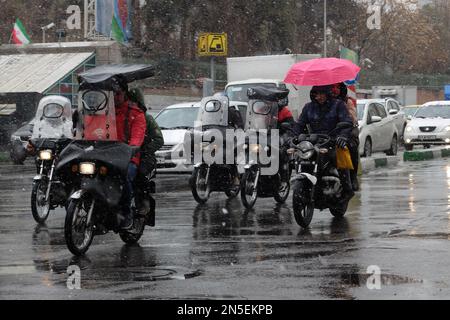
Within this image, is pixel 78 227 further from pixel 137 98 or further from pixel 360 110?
pixel 360 110

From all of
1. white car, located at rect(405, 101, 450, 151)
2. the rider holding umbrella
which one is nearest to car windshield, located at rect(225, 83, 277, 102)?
white car, located at rect(405, 101, 450, 151)

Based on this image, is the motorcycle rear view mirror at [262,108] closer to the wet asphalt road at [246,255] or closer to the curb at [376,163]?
the wet asphalt road at [246,255]

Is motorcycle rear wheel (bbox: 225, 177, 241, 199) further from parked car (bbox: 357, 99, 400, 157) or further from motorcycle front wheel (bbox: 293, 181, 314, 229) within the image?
parked car (bbox: 357, 99, 400, 157)

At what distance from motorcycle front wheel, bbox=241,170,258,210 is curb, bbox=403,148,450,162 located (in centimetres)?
1266

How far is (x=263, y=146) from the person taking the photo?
17.0m

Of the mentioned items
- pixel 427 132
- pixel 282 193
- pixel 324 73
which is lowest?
pixel 427 132

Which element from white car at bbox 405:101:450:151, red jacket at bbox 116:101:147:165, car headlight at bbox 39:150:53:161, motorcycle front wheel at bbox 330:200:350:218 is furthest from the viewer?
white car at bbox 405:101:450:151

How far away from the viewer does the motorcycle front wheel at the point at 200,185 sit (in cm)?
1745

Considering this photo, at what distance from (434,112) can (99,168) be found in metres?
26.5

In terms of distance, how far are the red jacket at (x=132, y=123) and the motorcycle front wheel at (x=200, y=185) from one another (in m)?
5.61

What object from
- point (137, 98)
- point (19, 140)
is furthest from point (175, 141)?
point (137, 98)

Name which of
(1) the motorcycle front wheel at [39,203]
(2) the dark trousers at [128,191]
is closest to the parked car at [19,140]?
(1) the motorcycle front wheel at [39,203]

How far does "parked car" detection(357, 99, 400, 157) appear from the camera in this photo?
29859mm

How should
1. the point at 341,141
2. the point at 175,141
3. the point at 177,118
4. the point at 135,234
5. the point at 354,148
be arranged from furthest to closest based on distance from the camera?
the point at 177,118
the point at 175,141
the point at 354,148
the point at 341,141
the point at 135,234
